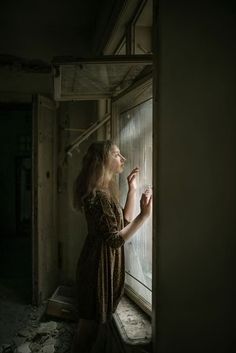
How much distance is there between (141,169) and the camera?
7.33 feet

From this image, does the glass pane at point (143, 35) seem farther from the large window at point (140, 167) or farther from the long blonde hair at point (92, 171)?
the long blonde hair at point (92, 171)

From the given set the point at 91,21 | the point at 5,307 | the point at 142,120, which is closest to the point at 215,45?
the point at 142,120

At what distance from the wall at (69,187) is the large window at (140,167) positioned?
147 cm

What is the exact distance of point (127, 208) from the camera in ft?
7.43

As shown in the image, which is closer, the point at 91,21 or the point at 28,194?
the point at 91,21

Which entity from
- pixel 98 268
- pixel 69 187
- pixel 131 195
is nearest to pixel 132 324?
pixel 98 268

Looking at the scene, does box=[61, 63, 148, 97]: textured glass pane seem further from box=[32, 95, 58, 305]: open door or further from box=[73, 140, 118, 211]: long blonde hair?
box=[32, 95, 58, 305]: open door

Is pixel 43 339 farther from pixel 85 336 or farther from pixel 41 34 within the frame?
pixel 41 34

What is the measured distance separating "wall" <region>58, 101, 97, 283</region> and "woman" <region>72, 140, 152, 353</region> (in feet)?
6.29

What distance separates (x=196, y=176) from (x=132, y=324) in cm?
110

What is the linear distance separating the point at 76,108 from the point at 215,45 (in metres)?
2.75

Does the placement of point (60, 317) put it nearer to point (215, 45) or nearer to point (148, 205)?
point (148, 205)

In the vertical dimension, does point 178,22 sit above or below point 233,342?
above

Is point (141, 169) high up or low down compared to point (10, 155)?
down
